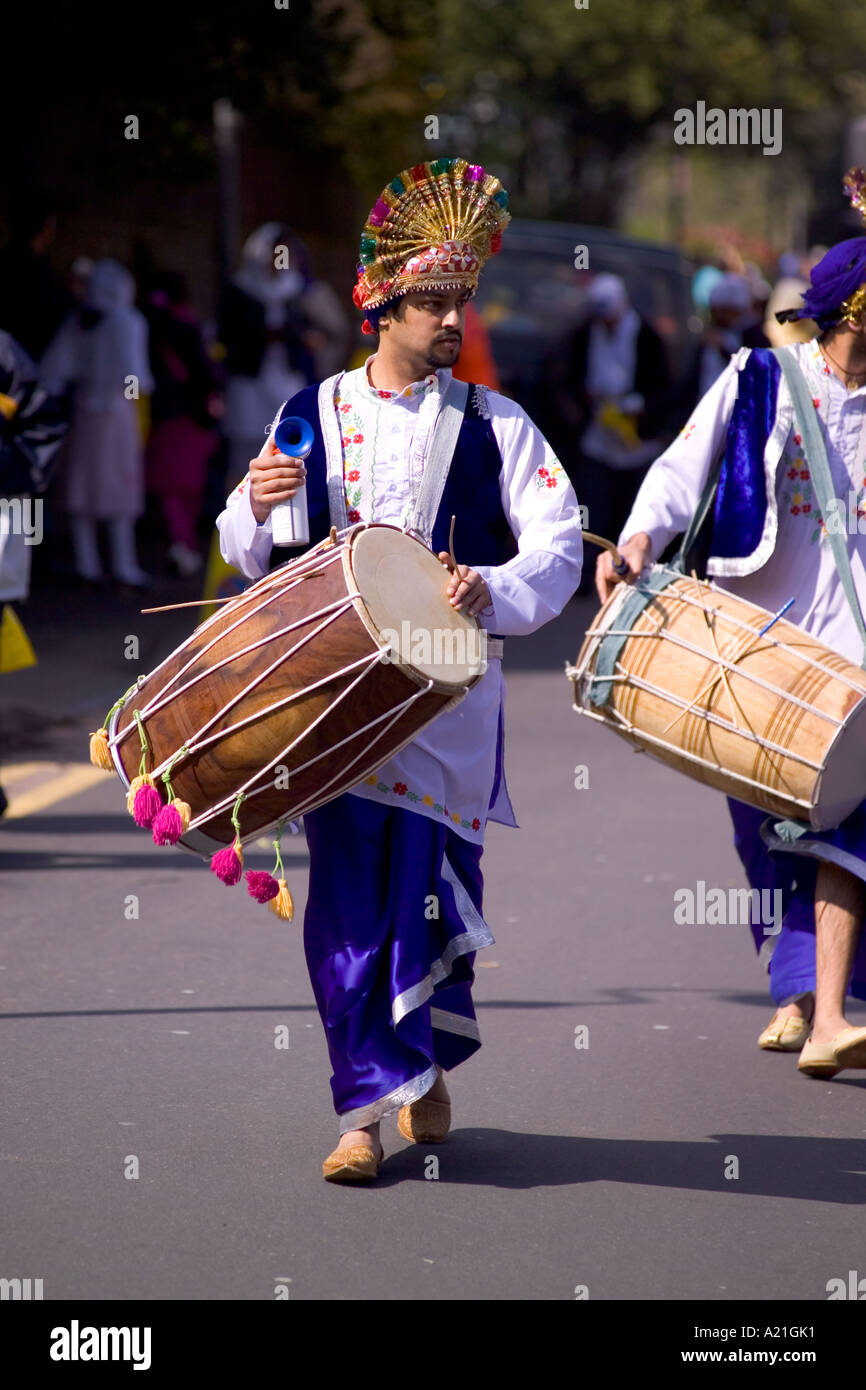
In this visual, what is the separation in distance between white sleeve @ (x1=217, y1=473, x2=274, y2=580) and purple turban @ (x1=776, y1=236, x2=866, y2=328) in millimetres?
1639

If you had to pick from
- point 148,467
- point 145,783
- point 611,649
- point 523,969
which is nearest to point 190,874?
point 523,969

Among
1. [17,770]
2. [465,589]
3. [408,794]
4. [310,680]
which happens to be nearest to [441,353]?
[465,589]

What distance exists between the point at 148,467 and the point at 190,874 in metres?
7.93

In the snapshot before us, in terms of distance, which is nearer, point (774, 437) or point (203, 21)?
point (774, 437)

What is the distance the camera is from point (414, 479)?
4668 millimetres

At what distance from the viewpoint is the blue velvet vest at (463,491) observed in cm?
469

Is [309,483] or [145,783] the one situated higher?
[309,483]

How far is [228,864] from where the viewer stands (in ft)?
14.2

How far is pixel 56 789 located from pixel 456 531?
15.3ft

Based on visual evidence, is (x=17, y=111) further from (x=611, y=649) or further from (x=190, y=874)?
(x=611, y=649)

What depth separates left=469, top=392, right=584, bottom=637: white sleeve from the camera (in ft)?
14.8

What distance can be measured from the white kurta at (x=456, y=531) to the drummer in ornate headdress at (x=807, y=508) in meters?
0.75

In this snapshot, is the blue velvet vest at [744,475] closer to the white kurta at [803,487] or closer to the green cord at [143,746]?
the white kurta at [803,487]

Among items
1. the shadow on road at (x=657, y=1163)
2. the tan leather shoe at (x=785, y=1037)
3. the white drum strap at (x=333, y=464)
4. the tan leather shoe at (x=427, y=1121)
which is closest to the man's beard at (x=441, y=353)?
the white drum strap at (x=333, y=464)
